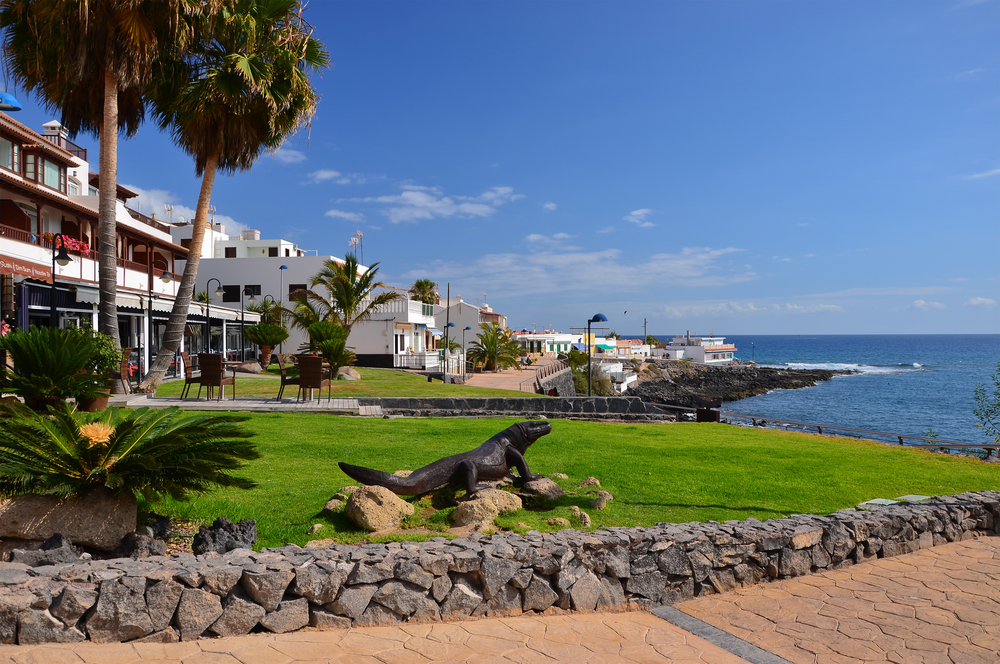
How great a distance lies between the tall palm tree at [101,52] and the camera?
1398 centimetres

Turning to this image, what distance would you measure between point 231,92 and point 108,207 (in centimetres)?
432

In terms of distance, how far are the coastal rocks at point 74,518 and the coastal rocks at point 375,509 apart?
1.77 metres

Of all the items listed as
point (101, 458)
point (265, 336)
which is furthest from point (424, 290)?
point (101, 458)

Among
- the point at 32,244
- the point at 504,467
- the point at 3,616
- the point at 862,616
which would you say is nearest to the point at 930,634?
the point at 862,616

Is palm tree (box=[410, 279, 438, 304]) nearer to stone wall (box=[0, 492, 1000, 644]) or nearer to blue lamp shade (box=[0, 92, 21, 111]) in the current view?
blue lamp shade (box=[0, 92, 21, 111])

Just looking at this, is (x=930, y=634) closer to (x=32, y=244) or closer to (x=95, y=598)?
(x=95, y=598)

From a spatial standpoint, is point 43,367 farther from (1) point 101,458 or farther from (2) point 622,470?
(2) point 622,470

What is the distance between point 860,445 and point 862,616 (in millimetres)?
11106

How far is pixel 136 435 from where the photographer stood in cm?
499

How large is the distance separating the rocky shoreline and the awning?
4534 centimetres

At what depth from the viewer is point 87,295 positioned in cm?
1783

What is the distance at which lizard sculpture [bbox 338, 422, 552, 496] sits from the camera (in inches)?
239

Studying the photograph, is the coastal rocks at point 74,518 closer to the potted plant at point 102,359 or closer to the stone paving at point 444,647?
the stone paving at point 444,647

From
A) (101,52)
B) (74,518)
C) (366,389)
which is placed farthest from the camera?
(366,389)
